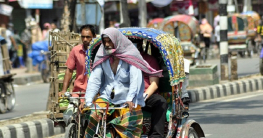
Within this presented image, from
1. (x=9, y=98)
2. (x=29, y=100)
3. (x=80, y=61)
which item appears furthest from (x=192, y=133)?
(x=29, y=100)

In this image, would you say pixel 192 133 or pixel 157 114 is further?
pixel 192 133

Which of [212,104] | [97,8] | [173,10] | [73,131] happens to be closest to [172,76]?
[73,131]

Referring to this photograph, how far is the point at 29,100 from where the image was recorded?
15945 mm

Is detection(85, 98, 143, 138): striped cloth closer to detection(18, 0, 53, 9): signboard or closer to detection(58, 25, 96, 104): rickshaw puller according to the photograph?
detection(58, 25, 96, 104): rickshaw puller

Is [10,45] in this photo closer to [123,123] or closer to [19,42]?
[19,42]

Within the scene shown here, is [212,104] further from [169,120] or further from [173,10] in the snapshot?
[173,10]

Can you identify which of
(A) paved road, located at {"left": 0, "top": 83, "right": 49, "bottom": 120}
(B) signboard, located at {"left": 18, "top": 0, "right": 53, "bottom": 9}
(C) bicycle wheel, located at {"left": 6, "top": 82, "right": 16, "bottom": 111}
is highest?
(B) signboard, located at {"left": 18, "top": 0, "right": 53, "bottom": 9}

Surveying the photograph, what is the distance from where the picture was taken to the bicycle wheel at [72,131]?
6.61 meters

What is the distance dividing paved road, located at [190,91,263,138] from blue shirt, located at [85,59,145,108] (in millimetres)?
2714

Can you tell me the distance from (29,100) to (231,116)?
253 inches

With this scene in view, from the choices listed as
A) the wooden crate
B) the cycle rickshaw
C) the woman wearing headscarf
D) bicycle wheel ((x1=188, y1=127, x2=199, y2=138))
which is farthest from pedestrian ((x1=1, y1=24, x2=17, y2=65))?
the woman wearing headscarf

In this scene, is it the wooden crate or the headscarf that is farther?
the wooden crate

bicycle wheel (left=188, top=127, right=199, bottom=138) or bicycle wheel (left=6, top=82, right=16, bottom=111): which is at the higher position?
bicycle wheel (left=188, top=127, right=199, bottom=138)

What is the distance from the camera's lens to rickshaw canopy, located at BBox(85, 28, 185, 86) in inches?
272
